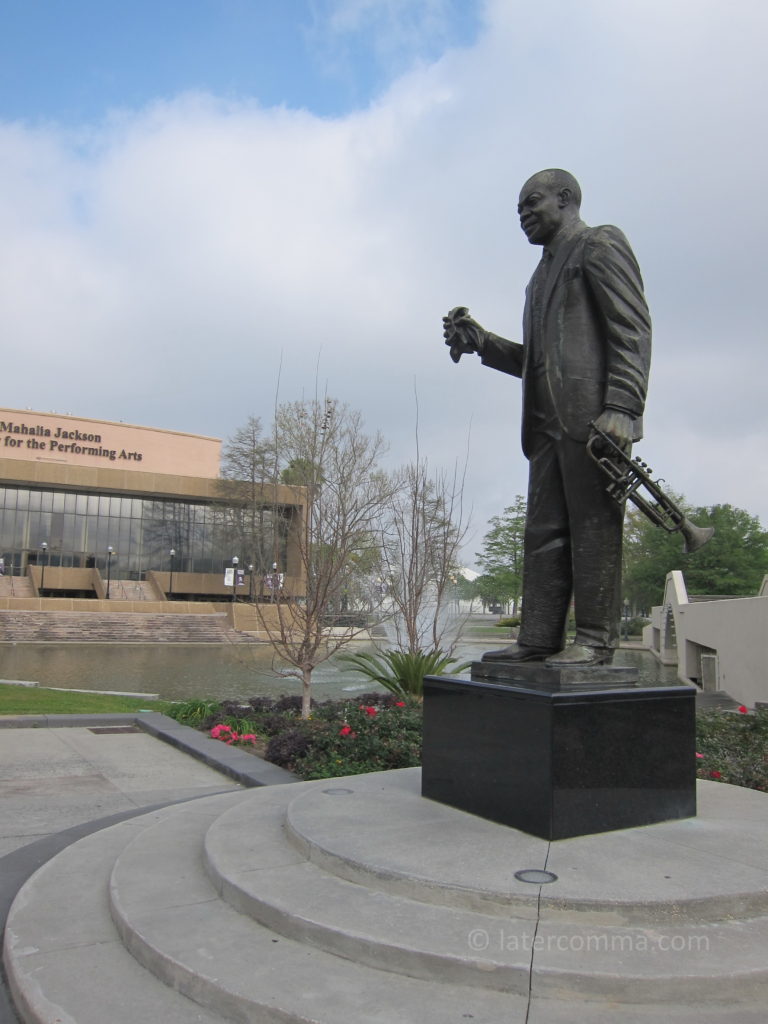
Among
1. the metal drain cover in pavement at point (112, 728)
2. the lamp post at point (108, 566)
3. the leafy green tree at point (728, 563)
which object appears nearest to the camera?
the metal drain cover in pavement at point (112, 728)

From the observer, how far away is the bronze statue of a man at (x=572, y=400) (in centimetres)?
444

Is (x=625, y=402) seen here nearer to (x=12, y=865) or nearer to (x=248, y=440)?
(x=12, y=865)

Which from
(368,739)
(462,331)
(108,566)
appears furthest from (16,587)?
(462,331)

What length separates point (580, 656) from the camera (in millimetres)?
4367

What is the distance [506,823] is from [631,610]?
74.7 meters

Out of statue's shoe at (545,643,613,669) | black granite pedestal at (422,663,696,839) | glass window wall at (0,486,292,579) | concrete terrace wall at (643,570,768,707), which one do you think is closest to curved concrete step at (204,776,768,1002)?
black granite pedestal at (422,663,696,839)

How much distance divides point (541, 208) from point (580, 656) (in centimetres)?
271

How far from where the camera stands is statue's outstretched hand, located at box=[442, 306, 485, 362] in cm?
509

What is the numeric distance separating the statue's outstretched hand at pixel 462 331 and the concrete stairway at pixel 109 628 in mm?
30337

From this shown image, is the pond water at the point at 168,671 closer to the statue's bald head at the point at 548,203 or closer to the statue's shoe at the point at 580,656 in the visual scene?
the statue's shoe at the point at 580,656

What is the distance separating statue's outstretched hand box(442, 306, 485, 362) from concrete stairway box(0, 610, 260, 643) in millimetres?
30337

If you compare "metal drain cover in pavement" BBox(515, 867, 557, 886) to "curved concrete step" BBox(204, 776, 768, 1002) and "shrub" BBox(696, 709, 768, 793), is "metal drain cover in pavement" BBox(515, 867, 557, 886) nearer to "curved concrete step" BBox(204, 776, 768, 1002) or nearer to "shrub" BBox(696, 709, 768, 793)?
"curved concrete step" BBox(204, 776, 768, 1002)

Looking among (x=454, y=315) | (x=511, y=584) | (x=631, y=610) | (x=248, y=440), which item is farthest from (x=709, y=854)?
(x=631, y=610)

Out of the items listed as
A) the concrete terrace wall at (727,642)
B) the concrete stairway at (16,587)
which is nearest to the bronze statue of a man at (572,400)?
the concrete terrace wall at (727,642)
